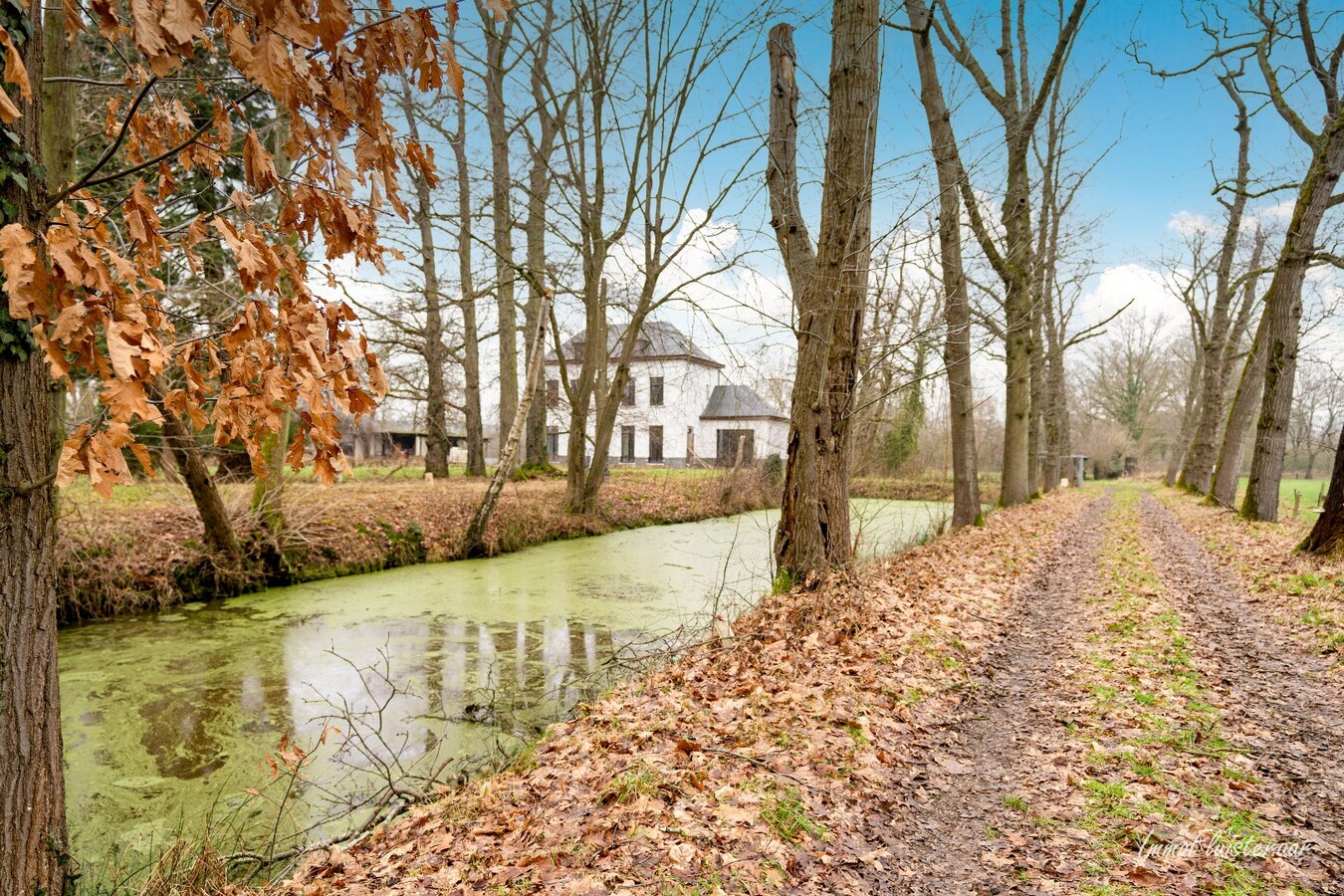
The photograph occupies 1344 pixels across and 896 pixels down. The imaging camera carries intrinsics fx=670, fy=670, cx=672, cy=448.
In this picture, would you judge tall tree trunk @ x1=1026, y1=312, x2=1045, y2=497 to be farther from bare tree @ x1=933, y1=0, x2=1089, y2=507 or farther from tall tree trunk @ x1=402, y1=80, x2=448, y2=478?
tall tree trunk @ x1=402, y1=80, x2=448, y2=478

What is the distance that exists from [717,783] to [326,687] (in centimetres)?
367

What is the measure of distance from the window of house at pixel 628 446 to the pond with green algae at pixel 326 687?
24.6 meters

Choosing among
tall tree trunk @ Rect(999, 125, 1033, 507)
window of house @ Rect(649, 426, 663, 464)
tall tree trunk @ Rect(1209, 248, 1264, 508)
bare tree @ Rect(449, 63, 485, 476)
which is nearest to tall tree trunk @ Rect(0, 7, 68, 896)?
tall tree trunk @ Rect(999, 125, 1033, 507)

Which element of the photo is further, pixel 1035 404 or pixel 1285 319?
pixel 1035 404

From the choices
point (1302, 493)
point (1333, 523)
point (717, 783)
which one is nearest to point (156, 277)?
point (717, 783)

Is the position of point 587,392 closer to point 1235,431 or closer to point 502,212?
A: point 502,212

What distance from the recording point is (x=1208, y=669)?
14.4 feet

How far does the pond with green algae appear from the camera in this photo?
3.64 metres

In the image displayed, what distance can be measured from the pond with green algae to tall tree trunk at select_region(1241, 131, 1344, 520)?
25.6ft

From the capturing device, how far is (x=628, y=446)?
112ft

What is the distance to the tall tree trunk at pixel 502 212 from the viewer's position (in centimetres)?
1144

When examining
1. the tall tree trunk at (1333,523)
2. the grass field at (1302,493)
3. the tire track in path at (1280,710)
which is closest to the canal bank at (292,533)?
the tire track in path at (1280,710)

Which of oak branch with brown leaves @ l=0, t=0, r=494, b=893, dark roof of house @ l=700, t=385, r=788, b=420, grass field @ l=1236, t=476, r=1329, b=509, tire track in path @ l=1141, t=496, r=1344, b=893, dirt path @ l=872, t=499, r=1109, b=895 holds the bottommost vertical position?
dirt path @ l=872, t=499, r=1109, b=895

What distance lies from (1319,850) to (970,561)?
5272 millimetres
